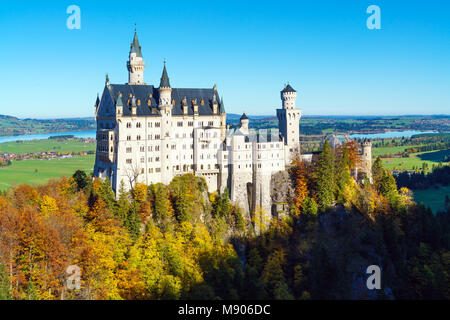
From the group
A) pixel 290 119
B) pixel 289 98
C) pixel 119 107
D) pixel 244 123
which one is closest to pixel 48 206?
pixel 119 107

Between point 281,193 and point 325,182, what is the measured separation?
8179 mm

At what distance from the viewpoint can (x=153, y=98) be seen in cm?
7500

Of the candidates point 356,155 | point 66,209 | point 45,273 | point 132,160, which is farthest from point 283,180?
point 45,273

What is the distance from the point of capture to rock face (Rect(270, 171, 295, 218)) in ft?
254

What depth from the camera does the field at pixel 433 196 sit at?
5531 inches

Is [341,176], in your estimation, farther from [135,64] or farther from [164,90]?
[135,64]

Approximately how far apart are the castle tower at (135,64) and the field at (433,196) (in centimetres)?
10415

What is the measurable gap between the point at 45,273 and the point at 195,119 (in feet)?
128

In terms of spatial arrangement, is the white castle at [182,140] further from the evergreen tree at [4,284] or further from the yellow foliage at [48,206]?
the evergreen tree at [4,284]

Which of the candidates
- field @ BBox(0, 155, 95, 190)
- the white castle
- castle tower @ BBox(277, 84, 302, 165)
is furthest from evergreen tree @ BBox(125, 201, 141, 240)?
field @ BBox(0, 155, 95, 190)

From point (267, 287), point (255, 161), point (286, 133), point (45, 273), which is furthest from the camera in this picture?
point (286, 133)

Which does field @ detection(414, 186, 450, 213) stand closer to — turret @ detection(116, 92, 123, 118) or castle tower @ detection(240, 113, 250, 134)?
castle tower @ detection(240, 113, 250, 134)
